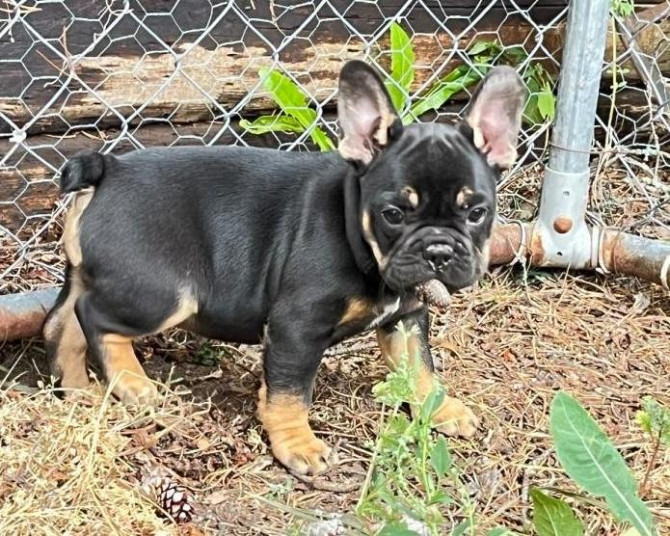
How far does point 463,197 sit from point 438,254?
0.60ft

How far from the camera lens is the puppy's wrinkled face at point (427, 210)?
122 inches

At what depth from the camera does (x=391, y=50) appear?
4.77 m

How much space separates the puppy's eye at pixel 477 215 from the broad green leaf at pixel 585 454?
797mm

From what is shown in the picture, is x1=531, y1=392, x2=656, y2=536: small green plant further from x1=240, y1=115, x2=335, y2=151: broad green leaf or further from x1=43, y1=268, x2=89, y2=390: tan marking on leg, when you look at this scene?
x1=240, y1=115, x2=335, y2=151: broad green leaf

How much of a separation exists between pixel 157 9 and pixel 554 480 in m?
2.40

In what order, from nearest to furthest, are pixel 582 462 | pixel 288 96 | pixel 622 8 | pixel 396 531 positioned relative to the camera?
pixel 396 531 → pixel 582 462 → pixel 288 96 → pixel 622 8

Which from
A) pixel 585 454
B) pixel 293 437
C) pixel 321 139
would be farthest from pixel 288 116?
pixel 585 454

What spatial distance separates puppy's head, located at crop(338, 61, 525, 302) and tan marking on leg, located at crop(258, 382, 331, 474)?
1.61ft

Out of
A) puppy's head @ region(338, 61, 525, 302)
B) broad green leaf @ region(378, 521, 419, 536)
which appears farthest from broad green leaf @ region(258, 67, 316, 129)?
broad green leaf @ region(378, 521, 419, 536)

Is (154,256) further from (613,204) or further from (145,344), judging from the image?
(613,204)

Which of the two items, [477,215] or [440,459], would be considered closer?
[440,459]

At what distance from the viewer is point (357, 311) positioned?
3324 mm

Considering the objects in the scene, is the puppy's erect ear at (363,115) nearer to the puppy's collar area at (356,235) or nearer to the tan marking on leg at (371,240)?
the puppy's collar area at (356,235)

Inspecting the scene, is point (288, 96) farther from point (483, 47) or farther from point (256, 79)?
point (483, 47)
